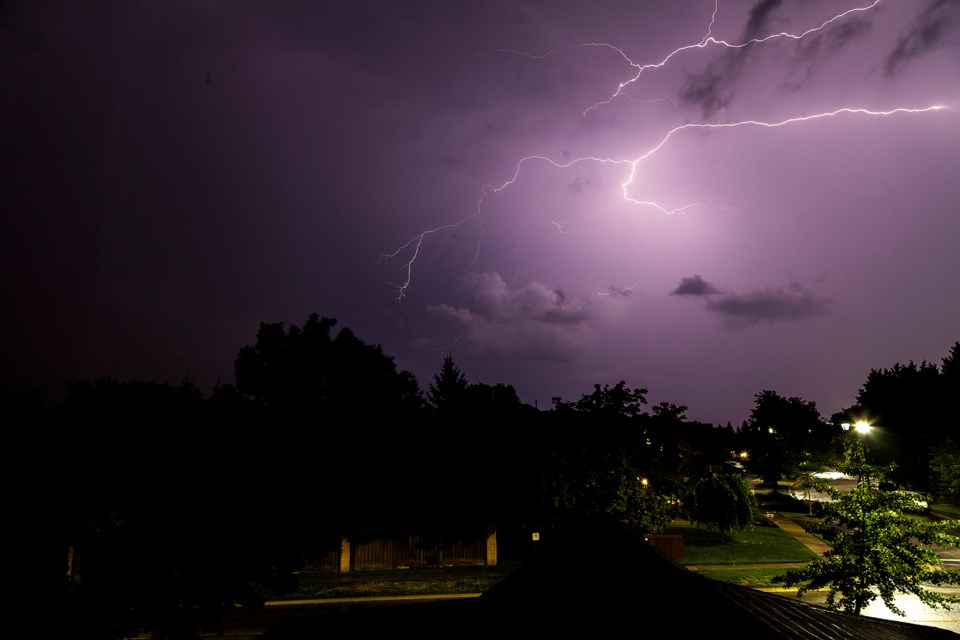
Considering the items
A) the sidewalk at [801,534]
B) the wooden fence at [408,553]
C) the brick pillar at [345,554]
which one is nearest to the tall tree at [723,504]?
the sidewalk at [801,534]

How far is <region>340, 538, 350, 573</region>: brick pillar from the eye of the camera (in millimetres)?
21453

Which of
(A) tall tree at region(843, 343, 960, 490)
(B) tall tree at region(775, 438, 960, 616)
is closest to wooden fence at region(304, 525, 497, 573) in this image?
(B) tall tree at region(775, 438, 960, 616)

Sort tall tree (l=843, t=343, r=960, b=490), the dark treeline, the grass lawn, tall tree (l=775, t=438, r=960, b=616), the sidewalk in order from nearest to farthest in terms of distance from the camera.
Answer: the dark treeline, tall tree (l=775, t=438, r=960, b=616), the grass lawn, the sidewalk, tall tree (l=843, t=343, r=960, b=490)

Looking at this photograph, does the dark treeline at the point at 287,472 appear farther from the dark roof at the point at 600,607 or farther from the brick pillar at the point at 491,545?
the dark roof at the point at 600,607

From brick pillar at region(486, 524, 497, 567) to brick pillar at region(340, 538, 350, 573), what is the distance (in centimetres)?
629

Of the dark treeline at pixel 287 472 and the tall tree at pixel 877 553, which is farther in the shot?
the tall tree at pixel 877 553

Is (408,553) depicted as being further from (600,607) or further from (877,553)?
(600,607)

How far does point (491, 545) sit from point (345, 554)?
6590 millimetres

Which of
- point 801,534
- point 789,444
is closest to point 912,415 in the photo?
point 789,444

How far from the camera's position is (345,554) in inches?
851

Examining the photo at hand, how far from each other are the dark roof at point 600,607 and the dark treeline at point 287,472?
4483 mm

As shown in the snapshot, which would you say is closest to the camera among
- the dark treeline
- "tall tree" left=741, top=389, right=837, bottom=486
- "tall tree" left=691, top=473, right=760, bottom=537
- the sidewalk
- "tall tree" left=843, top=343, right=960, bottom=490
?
the dark treeline

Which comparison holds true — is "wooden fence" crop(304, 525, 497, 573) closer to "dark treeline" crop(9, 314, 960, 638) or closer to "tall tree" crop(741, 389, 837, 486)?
"dark treeline" crop(9, 314, 960, 638)

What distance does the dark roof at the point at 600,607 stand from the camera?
14.0 feet
